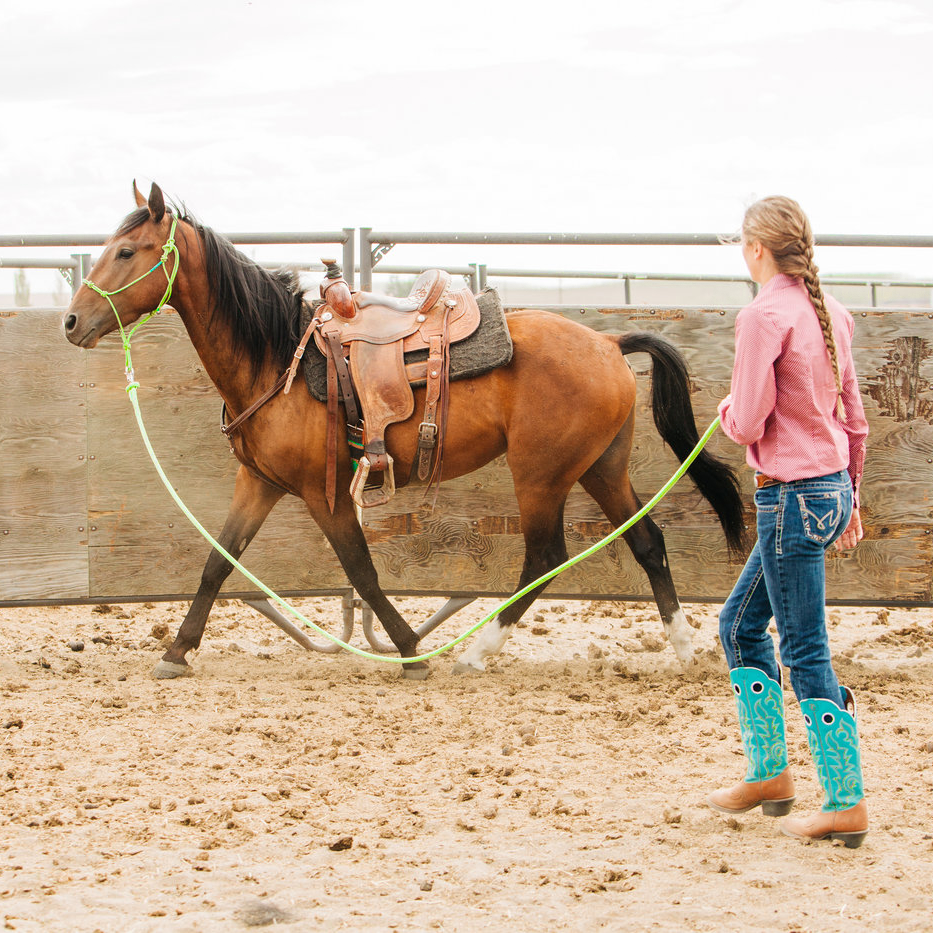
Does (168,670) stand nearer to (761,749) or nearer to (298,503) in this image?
(298,503)

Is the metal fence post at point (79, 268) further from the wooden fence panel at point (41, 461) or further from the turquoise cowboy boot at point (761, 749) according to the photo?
the turquoise cowboy boot at point (761, 749)

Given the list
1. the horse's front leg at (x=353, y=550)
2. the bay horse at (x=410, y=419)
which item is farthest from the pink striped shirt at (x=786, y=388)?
the horse's front leg at (x=353, y=550)

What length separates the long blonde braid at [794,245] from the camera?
2.64 m

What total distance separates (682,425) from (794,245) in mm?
Answer: 2151

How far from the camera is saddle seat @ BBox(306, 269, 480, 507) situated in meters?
4.39

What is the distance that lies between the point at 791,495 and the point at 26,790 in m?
2.53

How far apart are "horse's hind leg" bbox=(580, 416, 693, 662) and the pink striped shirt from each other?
2.05 meters

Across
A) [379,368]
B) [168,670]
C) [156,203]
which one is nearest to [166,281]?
[156,203]

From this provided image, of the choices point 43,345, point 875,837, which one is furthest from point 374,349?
point 875,837

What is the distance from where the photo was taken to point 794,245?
264 cm

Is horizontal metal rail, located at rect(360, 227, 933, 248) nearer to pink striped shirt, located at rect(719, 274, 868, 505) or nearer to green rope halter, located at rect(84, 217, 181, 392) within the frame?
green rope halter, located at rect(84, 217, 181, 392)

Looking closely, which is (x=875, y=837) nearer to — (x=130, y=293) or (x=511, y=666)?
(x=511, y=666)

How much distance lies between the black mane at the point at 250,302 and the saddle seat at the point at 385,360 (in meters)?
0.18

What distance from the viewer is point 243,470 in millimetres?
4844
